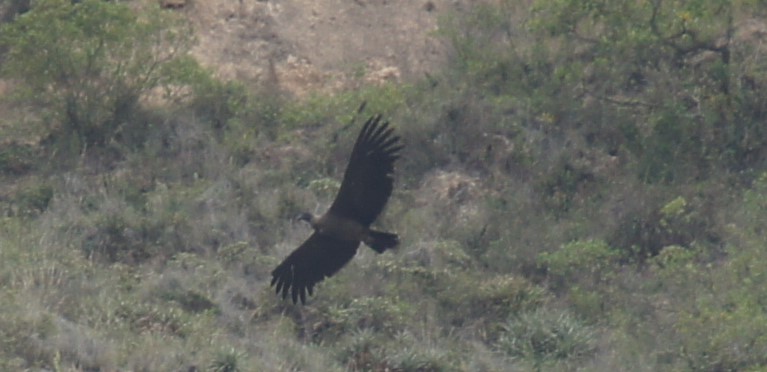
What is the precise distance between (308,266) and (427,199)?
403 cm

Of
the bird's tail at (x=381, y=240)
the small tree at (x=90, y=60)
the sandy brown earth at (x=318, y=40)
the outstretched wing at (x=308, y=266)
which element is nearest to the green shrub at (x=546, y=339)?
the outstretched wing at (x=308, y=266)

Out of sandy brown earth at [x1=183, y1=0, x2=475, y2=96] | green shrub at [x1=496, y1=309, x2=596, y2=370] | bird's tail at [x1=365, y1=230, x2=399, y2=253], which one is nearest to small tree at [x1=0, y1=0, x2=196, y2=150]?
sandy brown earth at [x1=183, y1=0, x2=475, y2=96]

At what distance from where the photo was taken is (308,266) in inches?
639

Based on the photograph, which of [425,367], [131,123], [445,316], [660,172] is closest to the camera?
[425,367]

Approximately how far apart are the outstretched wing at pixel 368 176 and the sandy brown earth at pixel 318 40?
6.60 m

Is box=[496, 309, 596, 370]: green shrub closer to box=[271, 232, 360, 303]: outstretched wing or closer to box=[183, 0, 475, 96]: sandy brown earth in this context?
box=[271, 232, 360, 303]: outstretched wing

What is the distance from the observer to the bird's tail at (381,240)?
15367 mm

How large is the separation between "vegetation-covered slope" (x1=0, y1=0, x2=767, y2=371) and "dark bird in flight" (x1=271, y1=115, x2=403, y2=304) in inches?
30.7

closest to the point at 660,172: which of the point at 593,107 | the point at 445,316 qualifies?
the point at 593,107

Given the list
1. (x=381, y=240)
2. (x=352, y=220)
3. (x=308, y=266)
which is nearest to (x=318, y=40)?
(x=308, y=266)

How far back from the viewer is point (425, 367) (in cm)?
1630

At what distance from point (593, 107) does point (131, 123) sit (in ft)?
17.0

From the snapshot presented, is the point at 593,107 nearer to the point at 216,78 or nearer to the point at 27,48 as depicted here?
the point at 216,78

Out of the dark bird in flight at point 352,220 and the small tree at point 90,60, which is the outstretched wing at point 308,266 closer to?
the dark bird in flight at point 352,220
